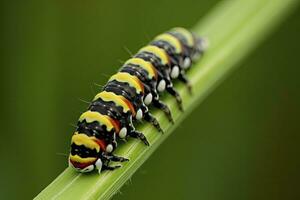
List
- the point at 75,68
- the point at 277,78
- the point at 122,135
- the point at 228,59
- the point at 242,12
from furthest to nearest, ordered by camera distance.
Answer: the point at 277,78 → the point at 75,68 → the point at 242,12 → the point at 228,59 → the point at 122,135

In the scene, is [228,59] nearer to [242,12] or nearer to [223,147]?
[242,12]

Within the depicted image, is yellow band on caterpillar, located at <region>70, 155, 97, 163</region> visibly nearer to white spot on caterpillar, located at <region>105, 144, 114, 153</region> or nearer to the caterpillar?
the caterpillar

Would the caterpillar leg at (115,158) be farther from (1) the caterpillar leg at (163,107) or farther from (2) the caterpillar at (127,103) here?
(1) the caterpillar leg at (163,107)

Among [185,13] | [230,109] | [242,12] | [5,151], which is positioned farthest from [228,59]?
[5,151]

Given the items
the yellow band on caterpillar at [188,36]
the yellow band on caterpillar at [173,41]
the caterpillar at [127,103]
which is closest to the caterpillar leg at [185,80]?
the caterpillar at [127,103]

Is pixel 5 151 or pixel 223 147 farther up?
pixel 5 151

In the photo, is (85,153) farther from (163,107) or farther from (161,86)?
(161,86)

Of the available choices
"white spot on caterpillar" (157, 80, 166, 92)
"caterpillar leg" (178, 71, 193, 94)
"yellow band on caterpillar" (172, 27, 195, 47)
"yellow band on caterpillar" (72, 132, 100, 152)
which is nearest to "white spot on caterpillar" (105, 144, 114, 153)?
"yellow band on caterpillar" (72, 132, 100, 152)
